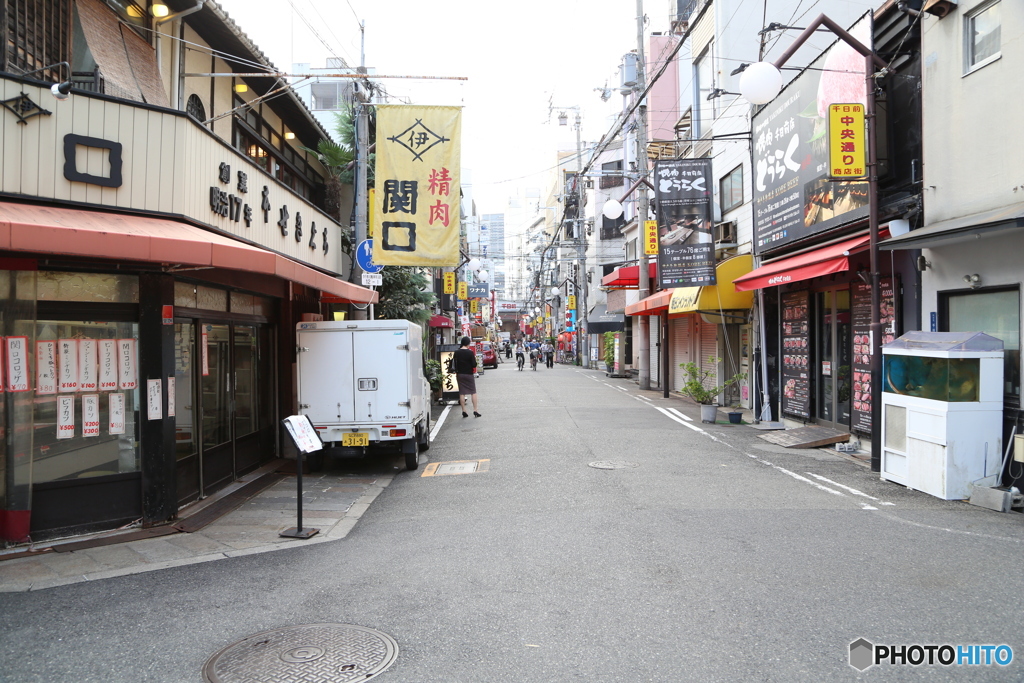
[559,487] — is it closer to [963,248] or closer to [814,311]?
[963,248]

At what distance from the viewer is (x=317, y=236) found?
1523 cm

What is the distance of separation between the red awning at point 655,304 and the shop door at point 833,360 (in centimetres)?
705

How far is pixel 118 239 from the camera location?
6.87 m

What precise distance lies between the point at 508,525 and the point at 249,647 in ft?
11.4

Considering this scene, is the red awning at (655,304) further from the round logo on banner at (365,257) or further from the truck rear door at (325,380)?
the truck rear door at (325,380)

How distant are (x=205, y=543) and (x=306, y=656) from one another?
3.49m

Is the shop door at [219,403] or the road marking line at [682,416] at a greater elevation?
the shop door at [219,403]

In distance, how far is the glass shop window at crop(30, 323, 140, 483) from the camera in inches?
299

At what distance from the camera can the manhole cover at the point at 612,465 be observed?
11086 millimetres

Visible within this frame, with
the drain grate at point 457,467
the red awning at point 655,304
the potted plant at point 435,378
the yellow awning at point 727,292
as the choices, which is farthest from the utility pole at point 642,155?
the drain grate at point 457,467

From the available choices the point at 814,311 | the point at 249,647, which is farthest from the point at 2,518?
the point at 814,311

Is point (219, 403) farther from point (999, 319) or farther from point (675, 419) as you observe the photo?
point (675, 419)

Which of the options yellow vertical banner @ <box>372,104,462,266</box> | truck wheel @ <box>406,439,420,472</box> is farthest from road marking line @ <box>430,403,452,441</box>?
yellow vertical banner @ <box>372,104,462,266</box>

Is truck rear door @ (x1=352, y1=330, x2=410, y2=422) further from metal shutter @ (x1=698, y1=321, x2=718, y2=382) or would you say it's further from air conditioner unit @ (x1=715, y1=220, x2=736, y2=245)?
metal shutter @ (x1=698, y1=321, x2=718, y2=382)
